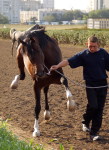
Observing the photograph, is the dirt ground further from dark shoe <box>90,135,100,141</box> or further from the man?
the man

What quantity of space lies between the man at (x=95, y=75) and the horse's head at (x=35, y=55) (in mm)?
297

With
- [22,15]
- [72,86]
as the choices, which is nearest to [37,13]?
[22,15]

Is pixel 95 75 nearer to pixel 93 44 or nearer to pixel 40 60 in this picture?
pixel 93 44

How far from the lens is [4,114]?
909cm

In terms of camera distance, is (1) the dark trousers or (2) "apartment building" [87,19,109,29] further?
(2) "apartment building" [87,19,109,29]

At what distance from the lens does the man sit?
6999 mm

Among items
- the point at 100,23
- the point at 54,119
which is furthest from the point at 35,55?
the point at 100,23

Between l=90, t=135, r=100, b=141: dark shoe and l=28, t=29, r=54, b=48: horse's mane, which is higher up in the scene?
l=28, t=29, r=54, b=48: horse's mane

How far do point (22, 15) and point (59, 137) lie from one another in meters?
166

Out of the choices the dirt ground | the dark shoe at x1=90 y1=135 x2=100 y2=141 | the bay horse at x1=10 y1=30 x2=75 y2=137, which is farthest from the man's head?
the dark shoe at x1=90 y1=135 x2=100 y2=141

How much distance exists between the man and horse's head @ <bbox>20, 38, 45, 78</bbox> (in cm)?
30

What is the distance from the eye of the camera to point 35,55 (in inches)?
283

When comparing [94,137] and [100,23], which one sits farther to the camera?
[100,23]

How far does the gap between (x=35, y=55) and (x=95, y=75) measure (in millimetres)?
1135
